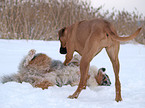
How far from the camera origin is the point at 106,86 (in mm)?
3625

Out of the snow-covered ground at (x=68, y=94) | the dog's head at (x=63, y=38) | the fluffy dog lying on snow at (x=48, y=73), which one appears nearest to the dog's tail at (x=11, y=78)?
the fluffy dog lying on snow at (x=48, y=73)

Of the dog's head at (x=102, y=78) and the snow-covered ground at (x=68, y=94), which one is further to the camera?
the dog's head at (x=102, y=78)

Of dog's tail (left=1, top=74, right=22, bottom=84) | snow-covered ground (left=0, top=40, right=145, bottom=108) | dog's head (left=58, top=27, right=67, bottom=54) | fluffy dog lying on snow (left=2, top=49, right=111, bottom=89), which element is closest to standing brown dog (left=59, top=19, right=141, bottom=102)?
snow-covered ground (left=0, top=40, right=145, bottom=108)

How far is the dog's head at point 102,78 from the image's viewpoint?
3742mm

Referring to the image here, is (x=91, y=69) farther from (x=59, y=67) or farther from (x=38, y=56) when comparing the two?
(x=38, y=56)

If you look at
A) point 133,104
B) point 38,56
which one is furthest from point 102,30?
point 38,56

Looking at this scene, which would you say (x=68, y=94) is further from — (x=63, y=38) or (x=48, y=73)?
(x=63, y=38)

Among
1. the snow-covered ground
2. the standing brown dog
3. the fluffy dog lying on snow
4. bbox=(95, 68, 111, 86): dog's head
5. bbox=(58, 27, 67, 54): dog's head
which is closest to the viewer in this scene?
the snow-covered ground

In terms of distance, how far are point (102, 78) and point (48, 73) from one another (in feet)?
3.55

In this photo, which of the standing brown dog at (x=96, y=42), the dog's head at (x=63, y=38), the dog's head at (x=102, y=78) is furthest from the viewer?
the dog's head at (x=102, y=78)

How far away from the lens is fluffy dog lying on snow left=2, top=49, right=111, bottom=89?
11.8 feet

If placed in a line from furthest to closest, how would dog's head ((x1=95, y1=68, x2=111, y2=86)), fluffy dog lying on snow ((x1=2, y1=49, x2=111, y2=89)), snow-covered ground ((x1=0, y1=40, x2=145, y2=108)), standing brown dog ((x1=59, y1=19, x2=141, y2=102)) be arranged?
1. dog's head ((x1=95, y1=68, x2=111, y2=86))
2. fluffy dog lying on snow ((x1=2, y1=49, x2=111, y2=89))
3. standing brown dog ((x1=59, y1=19, x2=141, y2=102))
4. snow-covered ground ((x1=0, y1=40, x2=145, y2=108))

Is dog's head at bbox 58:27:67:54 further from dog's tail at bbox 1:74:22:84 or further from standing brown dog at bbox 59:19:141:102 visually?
dog's tail at bbox 1:74:22:84

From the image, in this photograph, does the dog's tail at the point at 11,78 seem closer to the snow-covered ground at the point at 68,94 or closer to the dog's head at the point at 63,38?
the snow-covered ground at the point at 68,94
